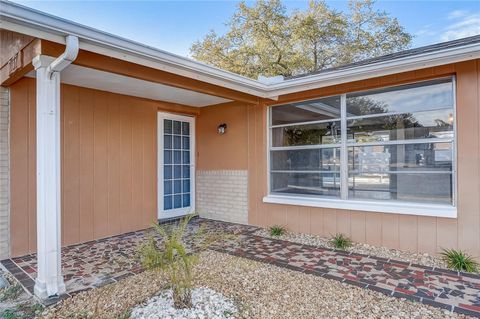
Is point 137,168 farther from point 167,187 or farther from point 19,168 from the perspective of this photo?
point 19,168

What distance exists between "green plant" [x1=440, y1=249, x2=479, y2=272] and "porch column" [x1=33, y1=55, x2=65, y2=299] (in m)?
4.80

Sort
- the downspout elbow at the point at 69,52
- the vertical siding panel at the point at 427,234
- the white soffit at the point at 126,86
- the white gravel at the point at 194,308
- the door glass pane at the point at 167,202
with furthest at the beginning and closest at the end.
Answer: the door glass pane at the point at 167,202 → the white soffit at the point at 126,86 → the vertical siding panel at the point at 427,234 → the downspout elbow at the point at 69,52 → the white gravel at the point at 194,308

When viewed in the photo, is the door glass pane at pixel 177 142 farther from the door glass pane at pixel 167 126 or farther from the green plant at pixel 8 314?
the green plant at pixel 8 314

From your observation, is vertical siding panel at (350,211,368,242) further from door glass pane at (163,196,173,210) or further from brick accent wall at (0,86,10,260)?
brick accent wall at (0,86,10,260)

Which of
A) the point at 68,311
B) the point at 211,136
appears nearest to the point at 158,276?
the point at 68,311

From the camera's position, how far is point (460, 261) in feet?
12.9

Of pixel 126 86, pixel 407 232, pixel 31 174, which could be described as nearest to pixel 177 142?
pixel 126 86

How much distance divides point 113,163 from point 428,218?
213 inches

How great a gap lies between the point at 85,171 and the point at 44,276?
245 cm

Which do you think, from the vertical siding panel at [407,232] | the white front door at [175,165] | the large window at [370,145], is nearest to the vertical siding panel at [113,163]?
the white front door at [175,165]

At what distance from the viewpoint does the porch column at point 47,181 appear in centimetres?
316

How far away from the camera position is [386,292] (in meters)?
3.19

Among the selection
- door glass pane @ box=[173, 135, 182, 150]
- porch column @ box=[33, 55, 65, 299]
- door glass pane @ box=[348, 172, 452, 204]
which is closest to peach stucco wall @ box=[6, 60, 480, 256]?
door glass pane @ box=[348, 172, 452, 204]

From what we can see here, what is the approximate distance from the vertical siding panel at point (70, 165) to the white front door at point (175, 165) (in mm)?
1772
